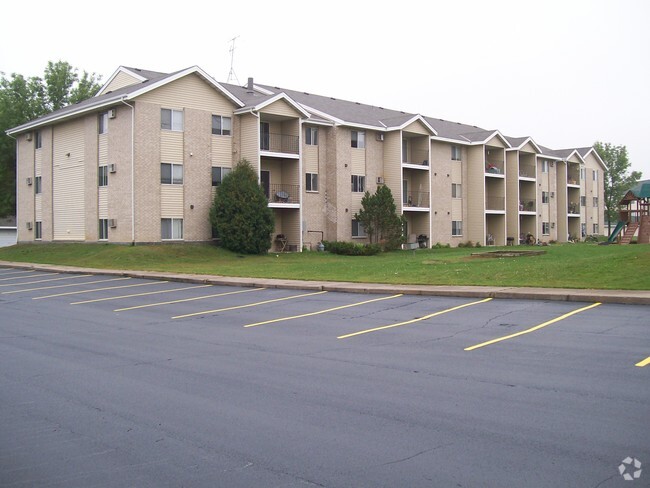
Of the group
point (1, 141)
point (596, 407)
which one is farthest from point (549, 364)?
point (1, 141)

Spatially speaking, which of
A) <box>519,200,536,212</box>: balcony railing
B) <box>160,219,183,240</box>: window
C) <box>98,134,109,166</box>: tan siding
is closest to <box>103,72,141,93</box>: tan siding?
<box>98,134,109,166</box>: tan siding

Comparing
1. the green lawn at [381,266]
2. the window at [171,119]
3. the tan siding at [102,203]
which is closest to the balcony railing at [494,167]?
the green lawn at [381,266]

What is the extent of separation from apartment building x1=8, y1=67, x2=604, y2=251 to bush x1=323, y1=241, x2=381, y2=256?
2.16 metres

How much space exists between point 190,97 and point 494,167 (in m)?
29.9

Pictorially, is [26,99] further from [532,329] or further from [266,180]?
[532,329]

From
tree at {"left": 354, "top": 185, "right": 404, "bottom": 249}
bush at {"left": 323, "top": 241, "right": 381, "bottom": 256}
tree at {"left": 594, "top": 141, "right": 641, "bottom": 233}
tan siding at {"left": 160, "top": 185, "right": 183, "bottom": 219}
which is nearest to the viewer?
tan siding at {"left": 160, "top": 185, "right": 183, "bottom": 219}

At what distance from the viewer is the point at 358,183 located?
146ft

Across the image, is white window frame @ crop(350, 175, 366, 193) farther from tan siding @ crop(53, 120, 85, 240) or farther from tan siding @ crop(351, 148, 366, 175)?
tan siding @ crop(53, 120, 85, 240)

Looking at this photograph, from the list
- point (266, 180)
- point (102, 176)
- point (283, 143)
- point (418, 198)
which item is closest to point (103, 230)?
point (102, 176)

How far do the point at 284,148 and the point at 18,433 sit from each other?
117 feet

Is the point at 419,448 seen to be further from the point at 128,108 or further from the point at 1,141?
the point at 1,141

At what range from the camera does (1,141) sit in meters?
55.2

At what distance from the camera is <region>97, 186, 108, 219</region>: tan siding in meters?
36.7

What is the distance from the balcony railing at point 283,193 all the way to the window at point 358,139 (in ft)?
19.9
